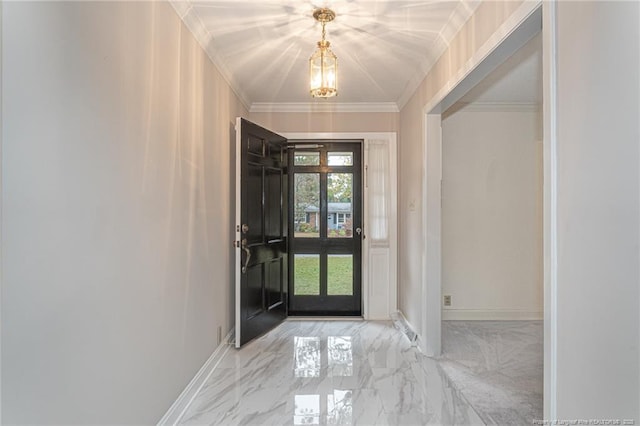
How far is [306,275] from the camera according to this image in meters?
4.15

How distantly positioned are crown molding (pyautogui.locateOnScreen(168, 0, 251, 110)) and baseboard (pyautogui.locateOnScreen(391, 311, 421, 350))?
114 inches

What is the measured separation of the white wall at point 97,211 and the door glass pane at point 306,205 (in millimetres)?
1885

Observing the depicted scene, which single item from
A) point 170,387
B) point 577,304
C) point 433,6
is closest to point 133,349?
point 170,387

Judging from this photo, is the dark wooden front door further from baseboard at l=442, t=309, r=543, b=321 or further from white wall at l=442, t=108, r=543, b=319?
baseboard at l=442, t=309, r=543, b=321

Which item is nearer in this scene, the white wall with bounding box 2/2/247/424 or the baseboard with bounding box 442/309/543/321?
the white wall with bounding box 2/2/247/424

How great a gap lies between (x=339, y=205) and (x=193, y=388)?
2472mm

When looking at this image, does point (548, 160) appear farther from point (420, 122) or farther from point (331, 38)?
point (420, 122)

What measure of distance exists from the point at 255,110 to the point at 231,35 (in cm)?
156

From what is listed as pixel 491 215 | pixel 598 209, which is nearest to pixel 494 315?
pixel 491 215

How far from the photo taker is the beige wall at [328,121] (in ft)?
13.1

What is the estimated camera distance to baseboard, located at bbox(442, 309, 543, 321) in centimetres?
395

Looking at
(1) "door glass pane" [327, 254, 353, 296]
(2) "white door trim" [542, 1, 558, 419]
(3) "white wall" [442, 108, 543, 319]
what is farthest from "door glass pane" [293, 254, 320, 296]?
(2) "white door trim" [542, 1, 558, 419]

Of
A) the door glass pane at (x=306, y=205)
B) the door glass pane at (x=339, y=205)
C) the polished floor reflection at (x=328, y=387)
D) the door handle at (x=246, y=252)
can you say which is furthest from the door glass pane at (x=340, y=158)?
the polished floor reflection at (x=328, y=387)

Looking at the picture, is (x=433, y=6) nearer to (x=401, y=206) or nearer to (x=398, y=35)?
(x=398, y=35)
